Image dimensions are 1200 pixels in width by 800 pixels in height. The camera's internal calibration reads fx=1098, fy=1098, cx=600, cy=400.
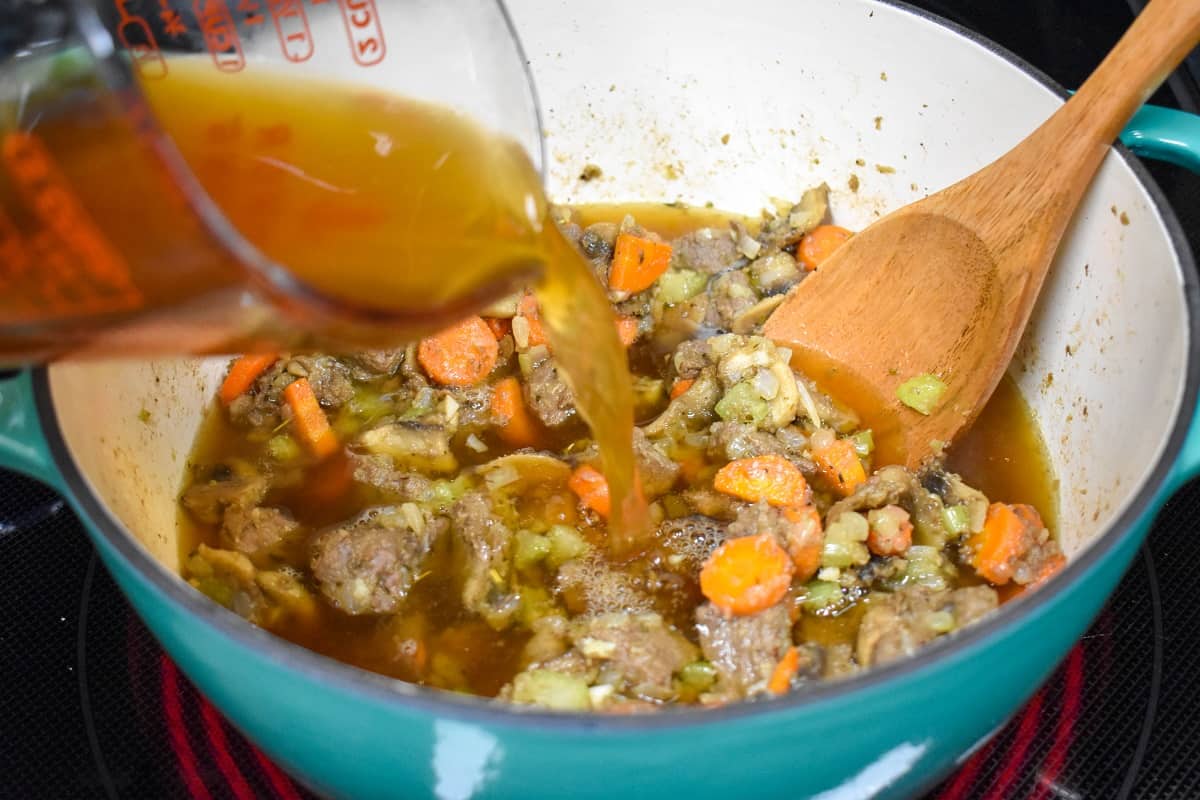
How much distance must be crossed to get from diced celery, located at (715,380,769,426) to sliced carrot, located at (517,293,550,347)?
0.49 m

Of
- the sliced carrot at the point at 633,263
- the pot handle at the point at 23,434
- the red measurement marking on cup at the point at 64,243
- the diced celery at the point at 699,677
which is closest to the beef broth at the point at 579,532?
the diced celery at the point at 699,677

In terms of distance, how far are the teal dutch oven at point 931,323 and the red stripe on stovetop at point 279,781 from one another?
0.39m

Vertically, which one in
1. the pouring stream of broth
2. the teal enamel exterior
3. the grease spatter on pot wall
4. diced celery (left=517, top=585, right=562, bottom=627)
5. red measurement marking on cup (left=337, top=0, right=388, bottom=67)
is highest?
red measurement marking on cup (left=337, top=0, right=388, bottom=67)

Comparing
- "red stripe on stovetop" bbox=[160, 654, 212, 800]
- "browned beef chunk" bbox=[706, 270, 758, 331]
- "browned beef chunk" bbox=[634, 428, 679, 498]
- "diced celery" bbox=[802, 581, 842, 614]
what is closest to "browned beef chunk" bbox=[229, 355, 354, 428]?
"red stripe on stovetop" bbox=[160, 654, 212, 800]

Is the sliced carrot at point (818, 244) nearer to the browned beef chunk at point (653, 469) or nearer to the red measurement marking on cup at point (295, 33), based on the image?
the browned beef chunk at point (653, 469)

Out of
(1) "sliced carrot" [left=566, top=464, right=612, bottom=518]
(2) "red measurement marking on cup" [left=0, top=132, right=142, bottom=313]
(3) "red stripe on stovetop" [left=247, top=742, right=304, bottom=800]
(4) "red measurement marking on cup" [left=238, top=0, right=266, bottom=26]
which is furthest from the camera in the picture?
(1) "sliced carrot" [left=566, top=464, right=612, bottom=518]

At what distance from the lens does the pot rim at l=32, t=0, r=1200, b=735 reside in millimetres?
1235

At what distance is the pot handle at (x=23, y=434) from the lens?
1605 millimetres

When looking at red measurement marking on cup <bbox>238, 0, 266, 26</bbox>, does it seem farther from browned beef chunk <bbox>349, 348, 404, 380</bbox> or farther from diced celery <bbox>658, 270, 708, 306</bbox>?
diced celery <bbox>658, 270, 708, 306</bbox>

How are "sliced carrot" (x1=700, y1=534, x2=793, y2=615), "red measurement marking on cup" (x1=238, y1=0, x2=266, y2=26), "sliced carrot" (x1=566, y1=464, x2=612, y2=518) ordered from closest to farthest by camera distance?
1. "red measurement marking on cup" (x1=238, y1=0, x2=266, y2=26)
2. "sliced carrot" (x1=700, y1=534, x2=793, y2=615)
3. "sliced carrot" (x1=566, y1=464, x2=612, y2=518)

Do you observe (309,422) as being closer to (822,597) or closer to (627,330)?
(627,330)

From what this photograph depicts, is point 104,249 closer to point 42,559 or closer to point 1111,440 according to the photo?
point 42,559

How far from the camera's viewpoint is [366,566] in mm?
2105

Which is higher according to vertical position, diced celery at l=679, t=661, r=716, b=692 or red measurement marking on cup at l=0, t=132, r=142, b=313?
red measurement marking on cup at l=0, t=132, r=142, b=313
